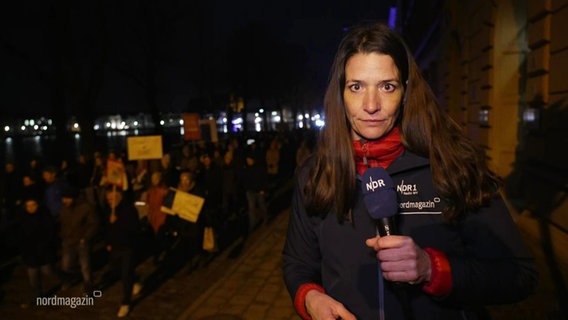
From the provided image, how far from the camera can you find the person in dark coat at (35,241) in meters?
6.91

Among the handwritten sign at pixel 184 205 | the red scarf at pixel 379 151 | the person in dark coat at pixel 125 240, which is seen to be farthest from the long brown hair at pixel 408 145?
the handwritten sign at pixel 184 205

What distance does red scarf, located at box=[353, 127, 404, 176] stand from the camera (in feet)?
6.08

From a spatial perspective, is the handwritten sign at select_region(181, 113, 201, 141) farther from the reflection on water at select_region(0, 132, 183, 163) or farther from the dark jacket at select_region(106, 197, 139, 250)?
the dark jacket at select_region(106, 197, 139, 250)

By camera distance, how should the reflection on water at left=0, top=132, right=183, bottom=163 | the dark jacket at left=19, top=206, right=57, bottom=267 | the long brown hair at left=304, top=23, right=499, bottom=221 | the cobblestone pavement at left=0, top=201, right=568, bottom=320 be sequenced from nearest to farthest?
the long brown hair at left=304, top=23, right=499, bottom=221
the cobblestone pavement at left=0, top=201, right=568, bottom=320
the dark jacket at left=19, top=206, right=57, bottom=267
the reflection on water at left=0, top=132, right=183, bottom=163

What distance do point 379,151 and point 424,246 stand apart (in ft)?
1.36

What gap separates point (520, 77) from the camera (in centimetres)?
947

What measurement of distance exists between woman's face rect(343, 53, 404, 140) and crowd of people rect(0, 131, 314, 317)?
17.6ft

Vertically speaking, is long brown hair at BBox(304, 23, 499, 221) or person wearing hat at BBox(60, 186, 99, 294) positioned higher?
long brown hair at BBox(304, 23, 499, 221)

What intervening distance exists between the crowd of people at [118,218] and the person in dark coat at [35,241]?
0.5 inches

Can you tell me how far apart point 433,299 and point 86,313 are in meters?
6.09

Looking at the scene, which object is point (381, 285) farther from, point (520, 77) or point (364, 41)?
point (520, 77)

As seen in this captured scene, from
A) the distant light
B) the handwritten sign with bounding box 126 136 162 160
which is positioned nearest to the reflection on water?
the handwritten sign with bounding box 126 136 162 160

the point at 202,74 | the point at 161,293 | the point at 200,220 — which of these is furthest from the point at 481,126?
the point at 202,74

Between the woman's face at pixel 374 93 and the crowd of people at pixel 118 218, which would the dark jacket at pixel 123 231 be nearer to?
the crowd of people at pixel 118 218
